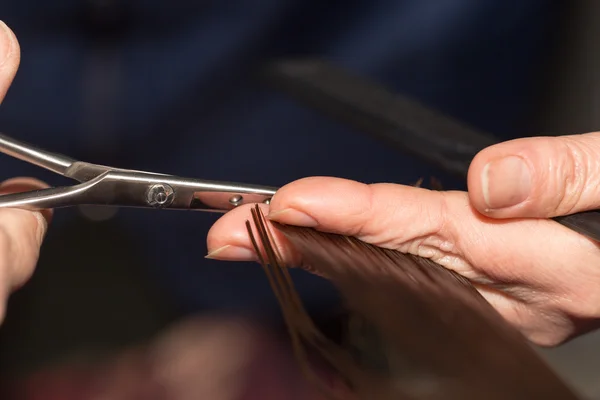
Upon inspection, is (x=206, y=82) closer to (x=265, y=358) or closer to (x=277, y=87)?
(x=277, y=87)

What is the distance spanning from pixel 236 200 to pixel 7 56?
24 centimetres

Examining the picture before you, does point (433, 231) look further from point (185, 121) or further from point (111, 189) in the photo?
point (185, 121)

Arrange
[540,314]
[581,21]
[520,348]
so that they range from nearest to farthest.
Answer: [520,348] < [540,314] < [581,21]

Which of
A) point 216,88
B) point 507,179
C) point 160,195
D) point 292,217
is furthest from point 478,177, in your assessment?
point 216,88

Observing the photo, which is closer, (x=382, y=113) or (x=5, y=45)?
(x=5, y=45)

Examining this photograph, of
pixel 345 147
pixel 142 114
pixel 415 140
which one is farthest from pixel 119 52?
pixel 415 140

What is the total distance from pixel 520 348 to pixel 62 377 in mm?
802

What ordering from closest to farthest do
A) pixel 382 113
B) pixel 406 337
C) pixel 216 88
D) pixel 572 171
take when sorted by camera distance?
pixel 406 337 → pixel 572 171 → pixel 382 113 → pixel 216 88

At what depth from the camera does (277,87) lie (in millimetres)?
991

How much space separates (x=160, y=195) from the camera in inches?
22.5

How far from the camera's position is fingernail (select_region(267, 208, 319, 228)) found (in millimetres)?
558

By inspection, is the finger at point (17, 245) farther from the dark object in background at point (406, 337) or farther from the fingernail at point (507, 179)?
the fingernail at point (507, 179)

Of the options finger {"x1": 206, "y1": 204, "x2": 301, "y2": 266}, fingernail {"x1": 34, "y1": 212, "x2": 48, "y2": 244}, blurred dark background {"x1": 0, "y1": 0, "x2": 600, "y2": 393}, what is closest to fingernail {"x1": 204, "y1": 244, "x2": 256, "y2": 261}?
finger {"x1": 206, "y1": 204, "x2": 301, "y2": 266}

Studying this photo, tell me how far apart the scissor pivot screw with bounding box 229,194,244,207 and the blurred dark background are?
15.6 inches
